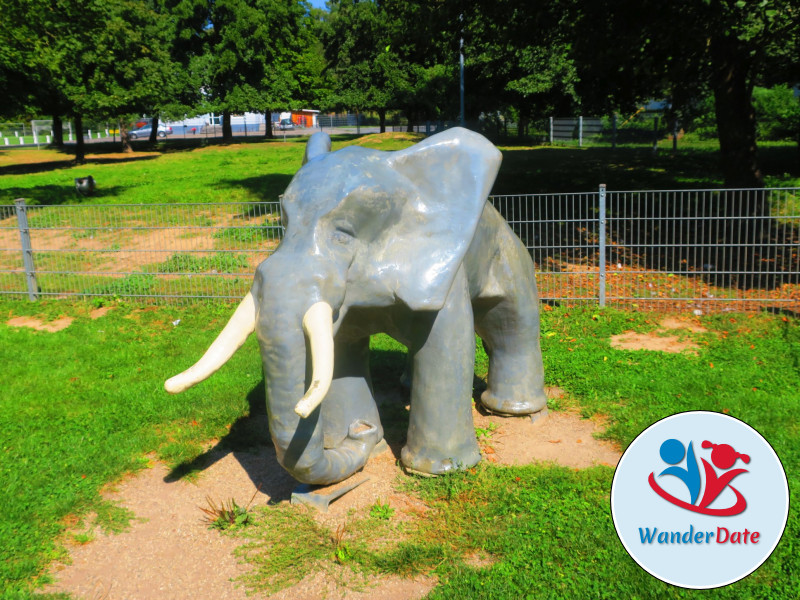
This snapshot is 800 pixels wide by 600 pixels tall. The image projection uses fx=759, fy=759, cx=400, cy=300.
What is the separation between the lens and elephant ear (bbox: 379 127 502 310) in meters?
4.49

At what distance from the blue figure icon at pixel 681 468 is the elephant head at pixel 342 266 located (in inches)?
60.5

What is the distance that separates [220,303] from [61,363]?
2570mm

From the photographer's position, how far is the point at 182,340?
9.17m

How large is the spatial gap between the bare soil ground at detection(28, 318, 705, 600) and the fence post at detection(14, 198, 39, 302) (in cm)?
649

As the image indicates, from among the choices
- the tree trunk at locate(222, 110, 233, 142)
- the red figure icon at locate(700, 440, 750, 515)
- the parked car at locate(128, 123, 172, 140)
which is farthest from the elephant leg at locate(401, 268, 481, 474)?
the parked car at locate(128, 123, 172, 140)

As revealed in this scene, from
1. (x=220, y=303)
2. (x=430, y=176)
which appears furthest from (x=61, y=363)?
(x=430, y=176)

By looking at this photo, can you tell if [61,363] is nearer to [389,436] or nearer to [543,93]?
[389,436]

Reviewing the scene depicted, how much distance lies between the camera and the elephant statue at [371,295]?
3.93 metres

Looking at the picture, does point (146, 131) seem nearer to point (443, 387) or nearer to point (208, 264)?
point (208, 264)

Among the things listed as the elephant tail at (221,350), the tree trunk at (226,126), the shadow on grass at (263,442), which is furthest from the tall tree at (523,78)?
the tree trunk at (226,126)

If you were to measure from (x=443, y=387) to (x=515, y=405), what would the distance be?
1.52 metres

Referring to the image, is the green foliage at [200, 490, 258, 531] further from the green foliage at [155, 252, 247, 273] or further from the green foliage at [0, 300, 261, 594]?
the green foliage at [155, 252, 247, 273]

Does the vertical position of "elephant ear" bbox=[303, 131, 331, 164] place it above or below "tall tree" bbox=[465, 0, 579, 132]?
below

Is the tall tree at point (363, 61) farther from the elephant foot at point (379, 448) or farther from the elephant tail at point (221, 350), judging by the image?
the elephant tail at point (221, 350)
